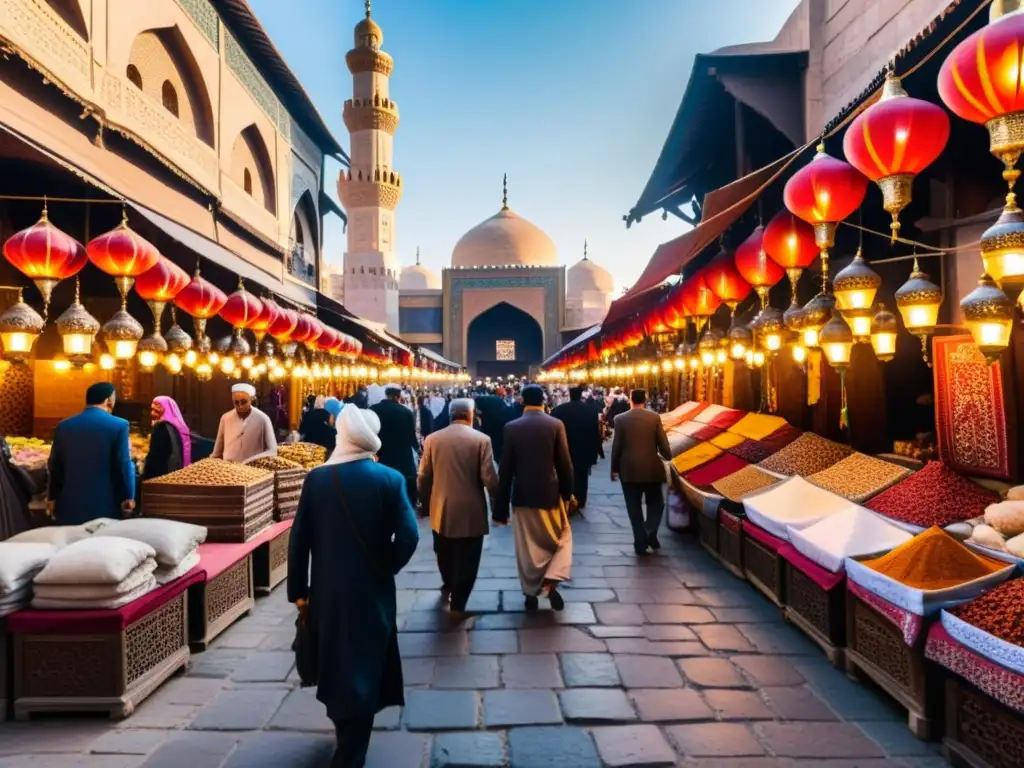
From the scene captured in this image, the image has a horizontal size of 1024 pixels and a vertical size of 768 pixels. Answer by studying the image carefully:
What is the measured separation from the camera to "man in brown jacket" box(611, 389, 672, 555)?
6.29m

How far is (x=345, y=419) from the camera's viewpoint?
2883 mm

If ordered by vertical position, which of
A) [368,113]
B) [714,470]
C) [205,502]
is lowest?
[714,470]

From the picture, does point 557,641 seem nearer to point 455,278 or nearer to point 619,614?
point 619,614

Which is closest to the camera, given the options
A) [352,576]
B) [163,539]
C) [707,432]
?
[352,576]

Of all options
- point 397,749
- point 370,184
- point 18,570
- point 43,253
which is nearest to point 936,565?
point 397,749

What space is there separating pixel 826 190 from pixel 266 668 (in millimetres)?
4011

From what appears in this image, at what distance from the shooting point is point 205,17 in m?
10.6

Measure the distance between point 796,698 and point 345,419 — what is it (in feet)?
8.32

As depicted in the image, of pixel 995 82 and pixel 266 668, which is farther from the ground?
pixel 995 82

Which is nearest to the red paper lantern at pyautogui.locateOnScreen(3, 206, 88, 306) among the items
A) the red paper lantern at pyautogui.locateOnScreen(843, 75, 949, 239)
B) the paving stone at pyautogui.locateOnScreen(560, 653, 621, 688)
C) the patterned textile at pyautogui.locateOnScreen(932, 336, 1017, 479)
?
the paving stone at pyautogui.locateOnScreen(560, 653, 621, 688)

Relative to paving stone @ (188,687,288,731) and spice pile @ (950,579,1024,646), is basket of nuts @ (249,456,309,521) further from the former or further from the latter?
spice pile @ (950,579,1024,646)

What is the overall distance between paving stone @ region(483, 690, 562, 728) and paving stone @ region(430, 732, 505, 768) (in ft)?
0.41

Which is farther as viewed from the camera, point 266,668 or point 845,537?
point 845,537

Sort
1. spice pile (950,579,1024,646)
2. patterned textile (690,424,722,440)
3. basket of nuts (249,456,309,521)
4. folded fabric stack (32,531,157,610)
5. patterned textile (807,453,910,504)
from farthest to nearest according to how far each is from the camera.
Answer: patterned textile (690,424,722,440), basket of nuts (249,456,309,521), patterned textile (807,453,910,504), folded fabric stack (32,531,157,610), spice pile (950,579,1024,646)
